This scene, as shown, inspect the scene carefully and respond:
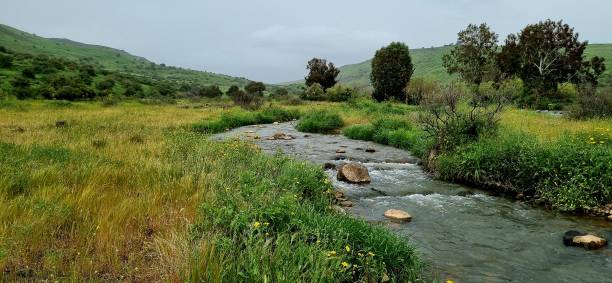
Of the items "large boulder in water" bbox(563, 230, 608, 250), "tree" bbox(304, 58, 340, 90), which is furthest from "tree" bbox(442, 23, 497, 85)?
"large boulder in water" bbox(563, 230, 608, 250)

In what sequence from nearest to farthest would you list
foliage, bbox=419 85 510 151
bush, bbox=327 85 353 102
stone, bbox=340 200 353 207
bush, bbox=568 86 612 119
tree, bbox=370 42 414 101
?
stone, bbox=340 200 353 207 → foliage, bbox=419 85 510 151 → bush, bbox=568 86 612 119 → tree, bbox=370 42 414 101 → bush, bbox=327 85 353 102

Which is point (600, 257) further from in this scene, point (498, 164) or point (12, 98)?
point (12, 98)

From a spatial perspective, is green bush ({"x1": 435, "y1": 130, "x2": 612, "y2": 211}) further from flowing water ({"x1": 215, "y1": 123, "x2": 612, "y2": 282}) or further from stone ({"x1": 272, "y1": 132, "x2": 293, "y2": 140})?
stone ({"x1": 272, "y1": 132, "x2": 293, "y2": 140})

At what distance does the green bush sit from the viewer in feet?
29.9

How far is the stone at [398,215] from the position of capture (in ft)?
27.0

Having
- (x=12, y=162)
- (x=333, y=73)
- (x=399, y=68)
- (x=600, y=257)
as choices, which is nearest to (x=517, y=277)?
(x=600, y=257)

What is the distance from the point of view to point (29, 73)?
43.0m

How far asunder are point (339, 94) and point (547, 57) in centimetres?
2957

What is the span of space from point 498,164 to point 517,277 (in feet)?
19.9

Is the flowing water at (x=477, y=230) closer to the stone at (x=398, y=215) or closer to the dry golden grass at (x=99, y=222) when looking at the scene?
the stone at (x=398, y=215)

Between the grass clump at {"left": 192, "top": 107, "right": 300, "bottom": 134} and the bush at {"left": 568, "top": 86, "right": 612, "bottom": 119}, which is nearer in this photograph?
the bush at {"left": 568, "top": 86, "right": 612, "bottom": 119}

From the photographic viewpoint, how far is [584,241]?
693 cm

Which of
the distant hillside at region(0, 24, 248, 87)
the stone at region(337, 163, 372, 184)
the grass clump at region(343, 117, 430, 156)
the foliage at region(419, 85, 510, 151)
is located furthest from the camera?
the distant hillside at region(0, 24, 248, 87)

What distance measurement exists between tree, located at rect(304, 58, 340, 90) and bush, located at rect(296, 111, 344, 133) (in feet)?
137
